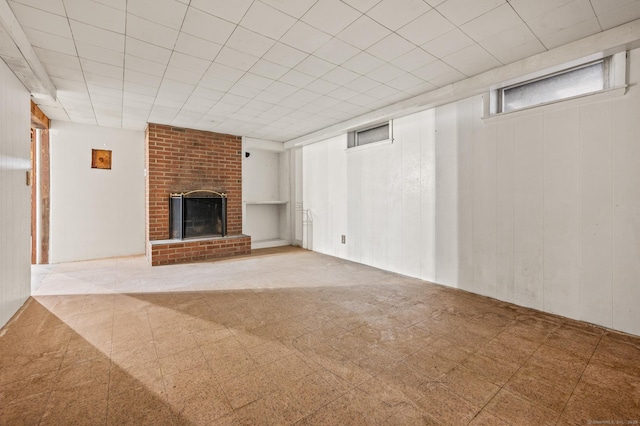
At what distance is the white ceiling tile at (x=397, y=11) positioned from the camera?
80.0 inches

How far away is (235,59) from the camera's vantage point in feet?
9.31

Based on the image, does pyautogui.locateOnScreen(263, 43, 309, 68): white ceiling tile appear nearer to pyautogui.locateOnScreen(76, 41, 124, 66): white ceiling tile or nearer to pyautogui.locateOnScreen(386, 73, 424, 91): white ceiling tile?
pyautogui.locateOnScreen(386, 73, 424, 91): white ceiling tile

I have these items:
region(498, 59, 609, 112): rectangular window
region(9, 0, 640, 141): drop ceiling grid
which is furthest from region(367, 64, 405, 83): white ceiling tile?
region(498, 59, 609, 112): rectangular window

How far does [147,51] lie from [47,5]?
28.2 inches

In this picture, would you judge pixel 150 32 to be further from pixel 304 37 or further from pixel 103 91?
pixel 103 91

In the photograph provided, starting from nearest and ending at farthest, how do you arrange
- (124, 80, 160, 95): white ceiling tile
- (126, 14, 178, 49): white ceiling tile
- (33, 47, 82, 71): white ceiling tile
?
(126, 14, 178, 49): white ceiling tile < (33, 47, 82, 71): white ceiling tile < (124, 80, 160, 95): white ceiling tile

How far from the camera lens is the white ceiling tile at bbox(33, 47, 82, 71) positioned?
2.66 metres

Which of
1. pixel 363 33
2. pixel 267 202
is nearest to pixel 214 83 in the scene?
pixel 363 33

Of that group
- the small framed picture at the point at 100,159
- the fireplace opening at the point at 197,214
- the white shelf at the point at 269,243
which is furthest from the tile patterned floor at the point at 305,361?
the white shelf at the point at 269,243

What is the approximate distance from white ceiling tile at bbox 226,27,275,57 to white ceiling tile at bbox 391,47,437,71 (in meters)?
1.26

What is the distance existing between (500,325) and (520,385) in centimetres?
91

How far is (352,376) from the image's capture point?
1808mm

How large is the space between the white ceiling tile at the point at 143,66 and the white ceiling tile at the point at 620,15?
3.86 m

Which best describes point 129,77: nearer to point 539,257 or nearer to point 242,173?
point 242,173
